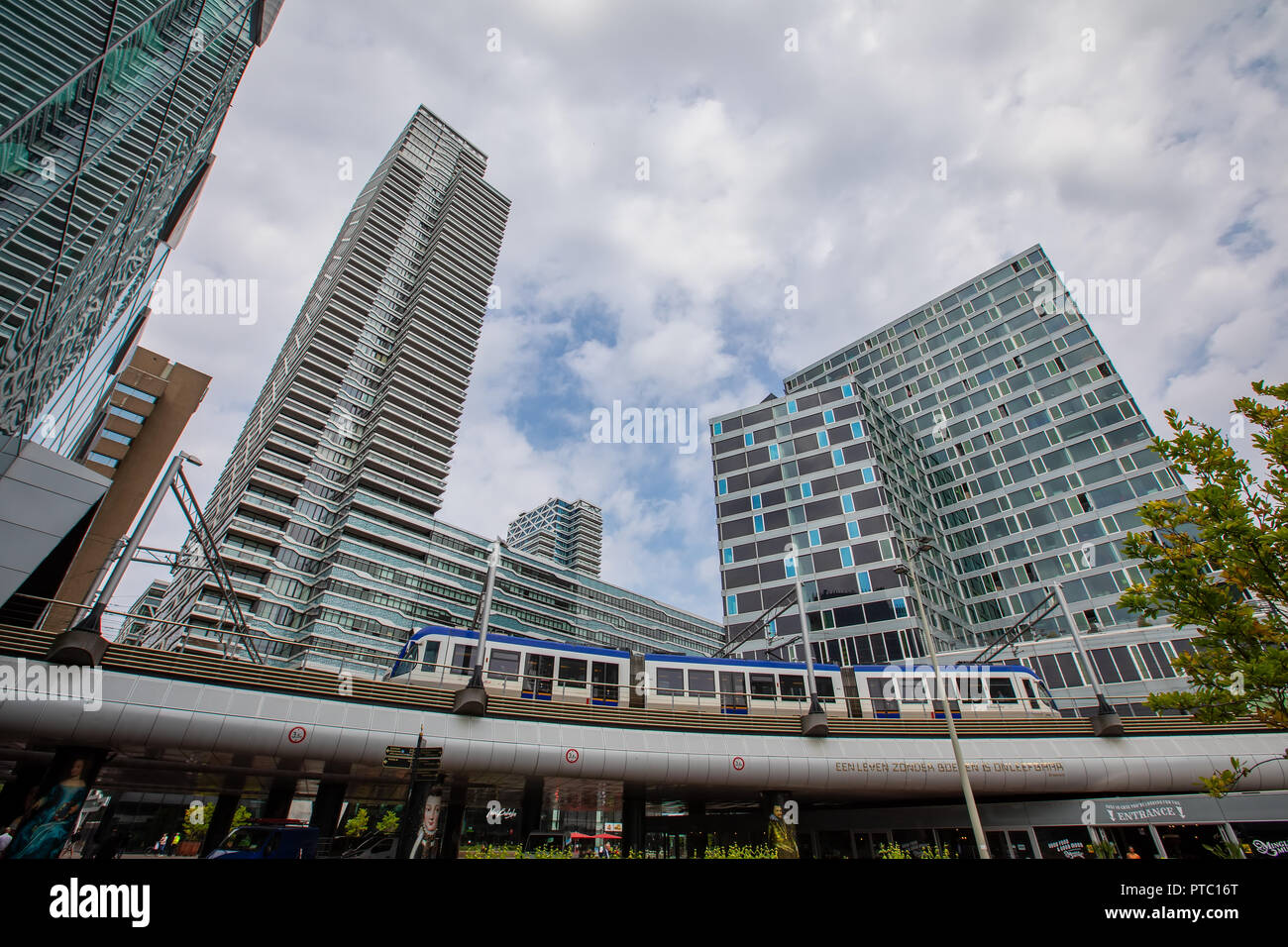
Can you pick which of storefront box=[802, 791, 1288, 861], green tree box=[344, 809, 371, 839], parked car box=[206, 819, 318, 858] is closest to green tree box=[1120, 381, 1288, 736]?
storefront box=[802, 791, 1288, 861]

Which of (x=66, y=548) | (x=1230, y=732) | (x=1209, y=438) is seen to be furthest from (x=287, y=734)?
(x=1230, y=732)

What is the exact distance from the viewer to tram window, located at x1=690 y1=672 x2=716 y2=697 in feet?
84.2

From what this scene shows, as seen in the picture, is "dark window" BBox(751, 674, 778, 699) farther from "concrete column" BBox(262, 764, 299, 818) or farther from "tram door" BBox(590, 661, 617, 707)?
"concrete column" BBox(262, 764, 299, 818)

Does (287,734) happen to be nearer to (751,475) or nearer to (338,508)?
(751,475)

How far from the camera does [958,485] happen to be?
2581 inches

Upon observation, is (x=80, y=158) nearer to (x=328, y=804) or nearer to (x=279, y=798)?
(x=328, y=804)

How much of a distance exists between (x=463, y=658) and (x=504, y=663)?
6.10 ft

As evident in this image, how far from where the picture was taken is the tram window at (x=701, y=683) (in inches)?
1010

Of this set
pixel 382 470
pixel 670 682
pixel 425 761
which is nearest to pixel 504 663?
pixel 670 682

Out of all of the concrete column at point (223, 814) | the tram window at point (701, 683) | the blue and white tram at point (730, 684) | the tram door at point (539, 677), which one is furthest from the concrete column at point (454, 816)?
the tram window at point (701, 683)

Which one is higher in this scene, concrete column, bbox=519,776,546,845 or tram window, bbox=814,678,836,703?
tram window, bbox=814,678,836,703

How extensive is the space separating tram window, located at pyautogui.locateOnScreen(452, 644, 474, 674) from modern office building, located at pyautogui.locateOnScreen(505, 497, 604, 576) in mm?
150611

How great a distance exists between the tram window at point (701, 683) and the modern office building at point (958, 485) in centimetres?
2418

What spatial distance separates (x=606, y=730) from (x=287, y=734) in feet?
32.9
